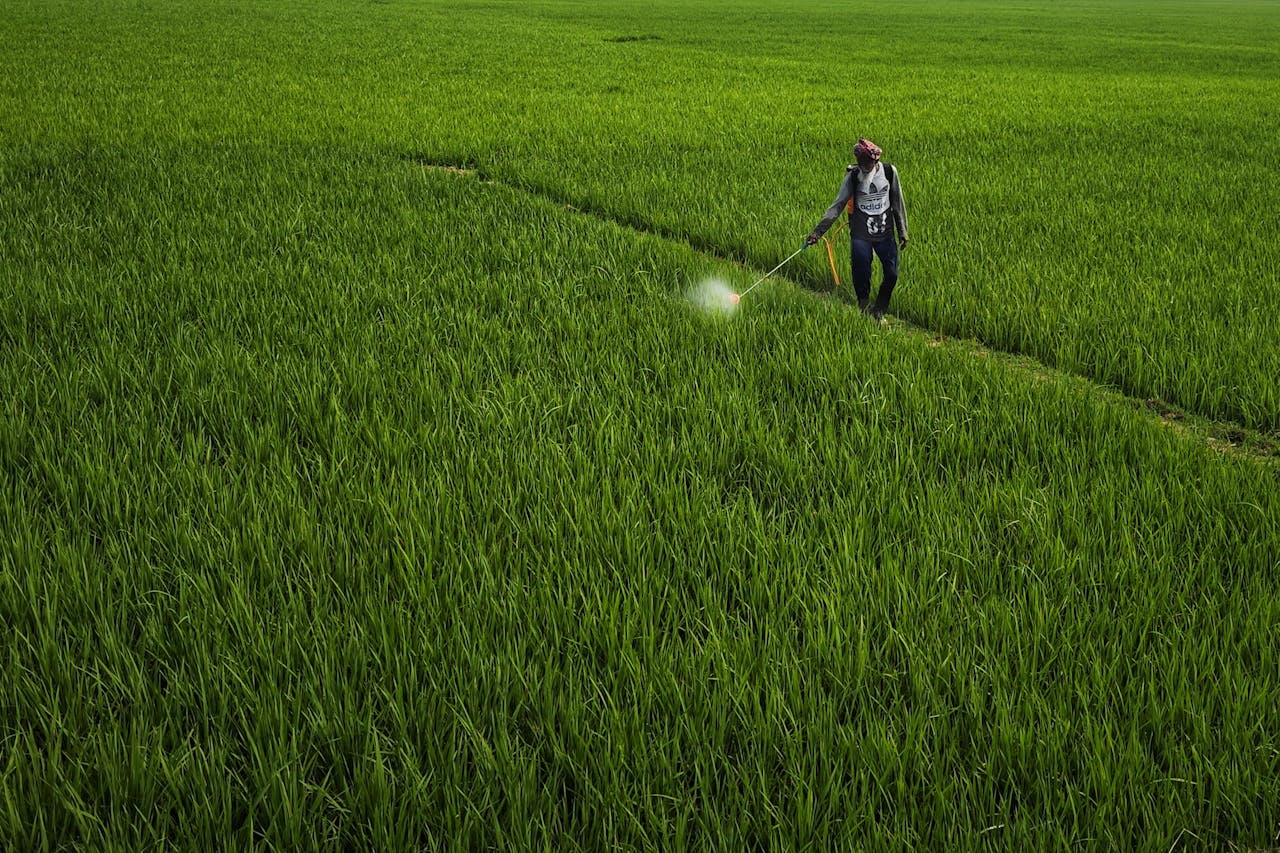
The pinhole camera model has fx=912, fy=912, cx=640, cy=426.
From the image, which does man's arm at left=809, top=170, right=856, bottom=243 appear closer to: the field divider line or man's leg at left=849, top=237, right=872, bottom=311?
man's leg at left=849, top=237, right=872, bottom=311

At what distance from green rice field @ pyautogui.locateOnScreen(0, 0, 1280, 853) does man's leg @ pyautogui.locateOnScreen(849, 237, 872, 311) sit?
0.56 ft

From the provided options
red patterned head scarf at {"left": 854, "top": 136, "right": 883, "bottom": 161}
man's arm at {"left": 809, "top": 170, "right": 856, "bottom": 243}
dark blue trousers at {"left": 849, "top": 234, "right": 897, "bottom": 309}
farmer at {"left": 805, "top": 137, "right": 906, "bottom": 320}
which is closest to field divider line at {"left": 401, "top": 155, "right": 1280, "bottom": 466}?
dark blue trousers at {"left": 849, "top": 234, "right": 897, "bottom": 309}

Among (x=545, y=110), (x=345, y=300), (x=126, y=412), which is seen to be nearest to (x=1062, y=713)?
(x=126, y=412)

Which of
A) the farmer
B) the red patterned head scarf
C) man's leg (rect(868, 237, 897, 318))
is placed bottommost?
man's leg (rect(868, 237, 897, 318))

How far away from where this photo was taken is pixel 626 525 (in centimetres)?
247

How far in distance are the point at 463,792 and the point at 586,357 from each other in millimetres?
2408

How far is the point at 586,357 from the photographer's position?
3.82 metres

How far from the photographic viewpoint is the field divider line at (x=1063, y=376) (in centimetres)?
340

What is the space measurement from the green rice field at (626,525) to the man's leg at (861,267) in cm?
17

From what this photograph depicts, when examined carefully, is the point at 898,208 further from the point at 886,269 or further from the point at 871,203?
the point at 886,269

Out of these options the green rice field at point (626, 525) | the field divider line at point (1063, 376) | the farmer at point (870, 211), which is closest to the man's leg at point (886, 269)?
the farmer at point (870, 211)

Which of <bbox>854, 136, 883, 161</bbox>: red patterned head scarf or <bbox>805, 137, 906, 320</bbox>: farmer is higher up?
<bbox>854, 136, 883, 161</bbox>: red patterned head scarf

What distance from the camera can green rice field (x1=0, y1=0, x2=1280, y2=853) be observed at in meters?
1.64

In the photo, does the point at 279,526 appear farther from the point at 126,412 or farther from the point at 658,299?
the point at 658,299
